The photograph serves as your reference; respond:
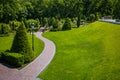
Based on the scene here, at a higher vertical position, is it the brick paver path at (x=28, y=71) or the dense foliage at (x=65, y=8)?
the dense foliage at (x=65, y=8)

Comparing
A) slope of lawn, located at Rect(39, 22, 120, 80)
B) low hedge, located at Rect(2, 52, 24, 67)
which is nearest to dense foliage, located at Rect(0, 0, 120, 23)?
slope of lawn, located at Rect(39, 22, 120, 80)

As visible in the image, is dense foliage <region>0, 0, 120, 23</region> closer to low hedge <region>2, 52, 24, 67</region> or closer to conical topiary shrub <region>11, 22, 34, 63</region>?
conical topiary shrub <region>11, 22, 34, 63</region>

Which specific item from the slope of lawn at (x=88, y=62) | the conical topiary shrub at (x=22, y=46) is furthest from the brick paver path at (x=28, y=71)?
the conical topiary shrub at (x=22, y=46)

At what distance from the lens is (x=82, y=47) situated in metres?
32.9

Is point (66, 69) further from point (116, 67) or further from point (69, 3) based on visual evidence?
point (69, 3)

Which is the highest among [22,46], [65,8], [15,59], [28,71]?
[65,8]

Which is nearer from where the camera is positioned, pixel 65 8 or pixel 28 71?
pixel 28 71

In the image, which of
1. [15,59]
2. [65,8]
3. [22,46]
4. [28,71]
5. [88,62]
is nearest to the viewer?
[28,71]

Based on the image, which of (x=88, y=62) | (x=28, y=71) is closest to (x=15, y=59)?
(x=28, y=71)

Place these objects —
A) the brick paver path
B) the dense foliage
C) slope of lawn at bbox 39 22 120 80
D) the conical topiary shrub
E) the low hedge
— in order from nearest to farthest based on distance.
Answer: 1. slope of lawn at bbox 39 22 120 80
2. the brick paver path
3. the low hedge
4. the conical topiary shrub
5. the dense foliage

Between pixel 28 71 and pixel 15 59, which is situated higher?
pixel 15 59

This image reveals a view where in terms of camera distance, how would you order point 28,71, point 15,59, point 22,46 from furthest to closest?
point 22,46, point 15,59, point 28,71

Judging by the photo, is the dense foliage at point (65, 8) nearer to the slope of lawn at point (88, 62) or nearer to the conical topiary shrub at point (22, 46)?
the slope of lawn at point (88, 62)

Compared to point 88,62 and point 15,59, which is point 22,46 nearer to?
point 15,59
